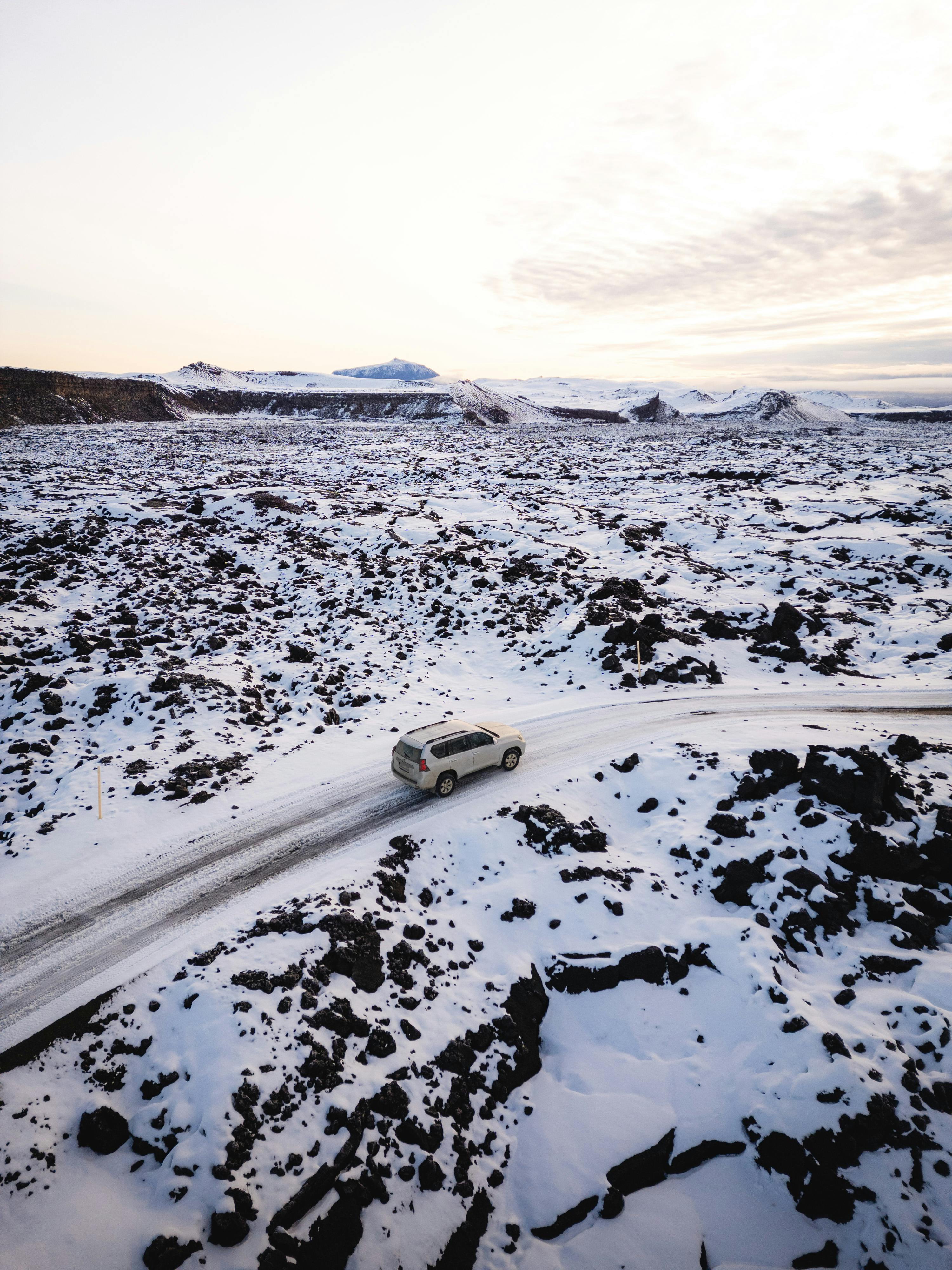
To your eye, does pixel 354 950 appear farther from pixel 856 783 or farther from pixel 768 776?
pixel 856 783

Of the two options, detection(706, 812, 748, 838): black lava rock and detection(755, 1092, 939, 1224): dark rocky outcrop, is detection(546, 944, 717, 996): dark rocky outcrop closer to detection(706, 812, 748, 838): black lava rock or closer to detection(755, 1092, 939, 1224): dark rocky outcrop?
detection(755, 1092, 939, 1224): dark rocky outcrop

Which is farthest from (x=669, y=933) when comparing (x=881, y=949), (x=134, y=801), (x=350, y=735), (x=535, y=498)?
(x=535, y=498)

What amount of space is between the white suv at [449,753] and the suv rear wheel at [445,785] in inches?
0.5

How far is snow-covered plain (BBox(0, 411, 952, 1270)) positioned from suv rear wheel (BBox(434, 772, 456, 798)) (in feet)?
2.85

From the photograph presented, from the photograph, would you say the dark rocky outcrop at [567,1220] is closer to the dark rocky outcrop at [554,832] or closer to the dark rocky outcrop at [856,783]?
the dark rocky outcrop at [554,832]

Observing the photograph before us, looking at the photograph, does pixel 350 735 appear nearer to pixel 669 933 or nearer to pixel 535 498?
pixel 669 933

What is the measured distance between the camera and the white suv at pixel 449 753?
50.4 ft

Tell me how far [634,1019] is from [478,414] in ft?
436

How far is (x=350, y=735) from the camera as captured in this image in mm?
18938

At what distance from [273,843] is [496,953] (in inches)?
231

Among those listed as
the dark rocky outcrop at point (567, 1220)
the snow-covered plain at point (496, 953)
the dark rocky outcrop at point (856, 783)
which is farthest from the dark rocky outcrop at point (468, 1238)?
the dark rocky outcrop at point (856, 783)

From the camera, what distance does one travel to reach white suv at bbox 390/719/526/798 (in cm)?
1536

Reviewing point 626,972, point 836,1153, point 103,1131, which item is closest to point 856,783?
point 626,972

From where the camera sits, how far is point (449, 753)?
618 inches
